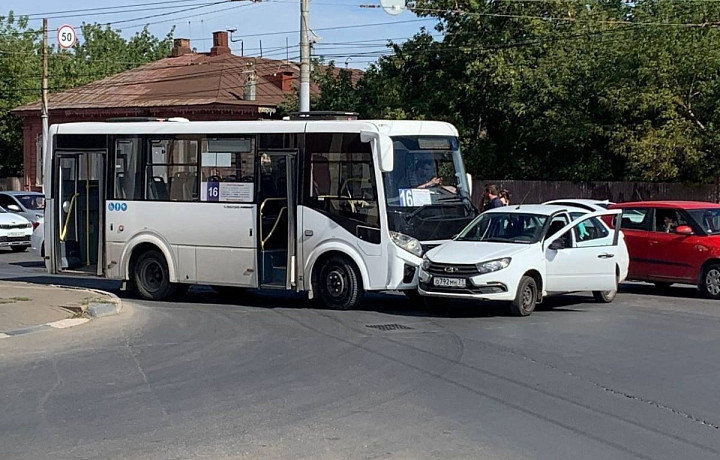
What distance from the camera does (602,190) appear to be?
32719 millimetres

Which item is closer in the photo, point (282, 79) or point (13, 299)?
point (13, 299)

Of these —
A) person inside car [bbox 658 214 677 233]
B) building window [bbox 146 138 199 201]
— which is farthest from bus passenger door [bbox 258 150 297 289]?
person inside car [bbox 658 214 677 233]

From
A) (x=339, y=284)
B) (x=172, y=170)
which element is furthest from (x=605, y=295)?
(x=172, y=170)

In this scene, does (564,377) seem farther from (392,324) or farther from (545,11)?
(545,11)

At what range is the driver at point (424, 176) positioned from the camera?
1602 centimetres

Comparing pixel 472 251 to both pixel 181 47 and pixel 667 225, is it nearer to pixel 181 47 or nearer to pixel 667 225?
pixel 667 225

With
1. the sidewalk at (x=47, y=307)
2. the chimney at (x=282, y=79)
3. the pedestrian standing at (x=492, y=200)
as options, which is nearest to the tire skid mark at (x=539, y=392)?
the sidewalk at (x=47, y=307)

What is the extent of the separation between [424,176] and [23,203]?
809 inches

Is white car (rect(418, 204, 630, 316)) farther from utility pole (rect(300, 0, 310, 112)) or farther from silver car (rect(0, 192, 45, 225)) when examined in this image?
silver car (rect(0, 192, 45, 225))

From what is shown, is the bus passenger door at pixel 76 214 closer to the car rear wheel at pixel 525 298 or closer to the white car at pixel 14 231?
the car rear wheel at pixel 525 298

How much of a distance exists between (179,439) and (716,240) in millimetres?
12607

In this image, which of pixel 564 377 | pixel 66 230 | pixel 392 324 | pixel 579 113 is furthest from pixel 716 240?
pixel 579 113

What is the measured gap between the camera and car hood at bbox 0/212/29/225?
29.6 m

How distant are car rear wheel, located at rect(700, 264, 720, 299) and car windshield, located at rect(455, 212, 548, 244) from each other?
3.86m
